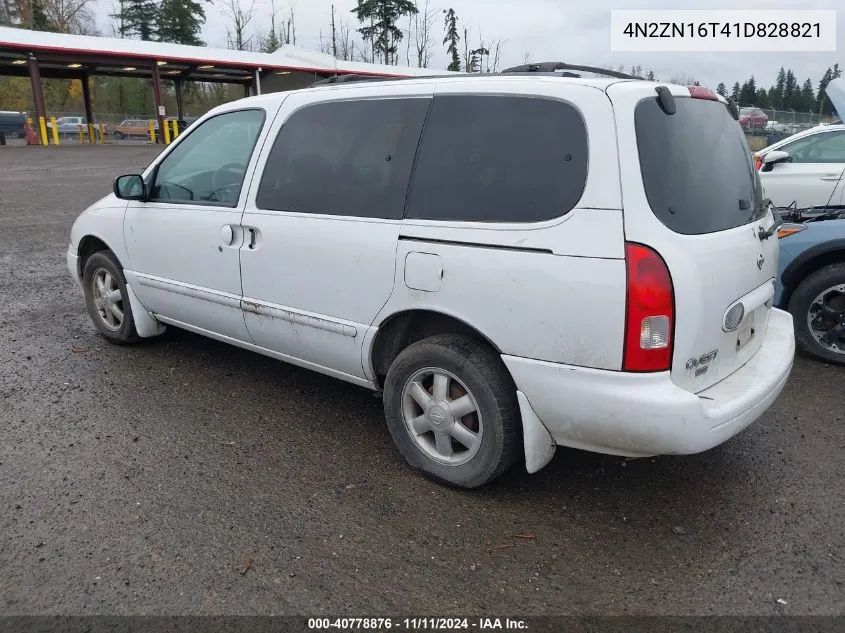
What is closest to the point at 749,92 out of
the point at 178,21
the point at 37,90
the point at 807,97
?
the point at 807,97

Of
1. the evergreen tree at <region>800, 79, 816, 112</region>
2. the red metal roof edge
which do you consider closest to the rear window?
the red metal roof edge

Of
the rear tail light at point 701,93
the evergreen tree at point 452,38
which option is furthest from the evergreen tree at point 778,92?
the rear tail light at point 701,93

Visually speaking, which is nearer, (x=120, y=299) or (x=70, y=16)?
(x=120, y=299)

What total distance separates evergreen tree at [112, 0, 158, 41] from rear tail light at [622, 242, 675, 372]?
64.5 m

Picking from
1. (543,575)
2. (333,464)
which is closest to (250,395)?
(333,464)

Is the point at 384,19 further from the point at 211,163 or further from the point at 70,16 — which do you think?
the point at 211,163

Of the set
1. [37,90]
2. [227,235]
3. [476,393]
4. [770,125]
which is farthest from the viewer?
[37,90]

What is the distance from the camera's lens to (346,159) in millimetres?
3393

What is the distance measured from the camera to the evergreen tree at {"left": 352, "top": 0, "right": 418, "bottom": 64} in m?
62.5

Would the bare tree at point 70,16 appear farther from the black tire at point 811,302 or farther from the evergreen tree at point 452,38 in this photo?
the black tire at point 811,302

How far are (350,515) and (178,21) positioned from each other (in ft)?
207

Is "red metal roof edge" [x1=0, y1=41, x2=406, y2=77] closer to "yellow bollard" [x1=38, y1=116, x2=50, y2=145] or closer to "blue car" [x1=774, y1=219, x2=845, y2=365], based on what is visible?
"yellow bollard" [x1=38, y1=116, x2=50, y2=145]

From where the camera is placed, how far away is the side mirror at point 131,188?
442cm

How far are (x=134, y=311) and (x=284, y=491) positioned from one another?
7.65 feet
